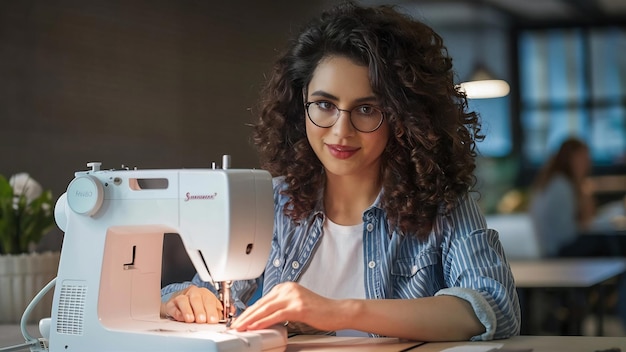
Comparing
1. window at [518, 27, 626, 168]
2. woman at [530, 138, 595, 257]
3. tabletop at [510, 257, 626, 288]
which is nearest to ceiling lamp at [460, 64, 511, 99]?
window at [518, 27, 626, 168]

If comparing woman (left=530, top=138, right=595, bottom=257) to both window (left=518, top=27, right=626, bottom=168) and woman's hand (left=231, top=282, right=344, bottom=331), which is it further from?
woman's hand (left=231, top=282, right=344, bottom=331)

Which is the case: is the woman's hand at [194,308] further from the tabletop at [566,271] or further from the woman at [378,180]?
the tabletop at [566,271]

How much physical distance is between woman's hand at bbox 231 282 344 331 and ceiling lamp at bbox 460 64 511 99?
3372 mm

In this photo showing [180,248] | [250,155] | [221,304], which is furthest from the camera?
[250,155]

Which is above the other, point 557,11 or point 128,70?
point 557,11

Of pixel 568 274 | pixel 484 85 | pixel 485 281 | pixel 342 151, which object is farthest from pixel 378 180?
pixel 484 85

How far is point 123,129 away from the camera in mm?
3902

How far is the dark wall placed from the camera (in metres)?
3.53

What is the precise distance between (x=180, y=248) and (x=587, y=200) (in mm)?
2086

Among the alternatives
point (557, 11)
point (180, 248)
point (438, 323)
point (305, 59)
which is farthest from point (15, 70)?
point (557, 11)

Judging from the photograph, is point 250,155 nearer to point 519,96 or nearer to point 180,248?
point 180,248

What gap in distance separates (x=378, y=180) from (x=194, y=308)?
1.93 ft

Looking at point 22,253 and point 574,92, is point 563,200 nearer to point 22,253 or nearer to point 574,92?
point 574,92

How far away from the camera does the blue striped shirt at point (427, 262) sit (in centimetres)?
179
